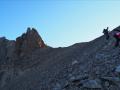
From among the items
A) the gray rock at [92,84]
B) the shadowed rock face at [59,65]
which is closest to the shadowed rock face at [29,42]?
the shadowed rock face at [59,65]

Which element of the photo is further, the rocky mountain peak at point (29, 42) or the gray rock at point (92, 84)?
the rocky mountain peak at point (29, 42)

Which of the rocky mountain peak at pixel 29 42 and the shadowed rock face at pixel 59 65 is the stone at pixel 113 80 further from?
the rocky mountain peak at pixel 29 42

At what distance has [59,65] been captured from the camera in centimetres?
3425

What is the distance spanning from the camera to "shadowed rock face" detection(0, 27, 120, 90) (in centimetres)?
2108

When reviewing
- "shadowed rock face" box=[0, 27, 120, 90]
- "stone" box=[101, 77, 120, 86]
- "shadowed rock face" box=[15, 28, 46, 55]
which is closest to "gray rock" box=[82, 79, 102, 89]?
"shadowed rock face" box=[0, 27, 120, 90]

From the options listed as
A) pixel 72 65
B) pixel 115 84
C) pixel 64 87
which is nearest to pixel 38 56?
pixel 72 65

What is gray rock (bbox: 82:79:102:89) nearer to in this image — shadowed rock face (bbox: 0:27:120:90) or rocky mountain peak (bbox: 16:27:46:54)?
shadowed rock face (bbox: 0:27:120:90)

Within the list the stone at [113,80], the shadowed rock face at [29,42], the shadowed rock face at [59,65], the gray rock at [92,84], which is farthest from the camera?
the shadowed rock face at [29,42]

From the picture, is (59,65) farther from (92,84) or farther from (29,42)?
(29,42)

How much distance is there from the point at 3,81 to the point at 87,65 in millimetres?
23711

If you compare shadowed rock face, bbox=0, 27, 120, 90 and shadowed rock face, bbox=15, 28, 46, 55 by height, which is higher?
shadowed rock face, bbox=15, 28, 46, 55

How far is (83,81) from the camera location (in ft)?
69.4

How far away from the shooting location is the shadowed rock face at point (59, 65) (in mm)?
21078

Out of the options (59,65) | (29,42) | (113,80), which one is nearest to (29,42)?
(29,42)
